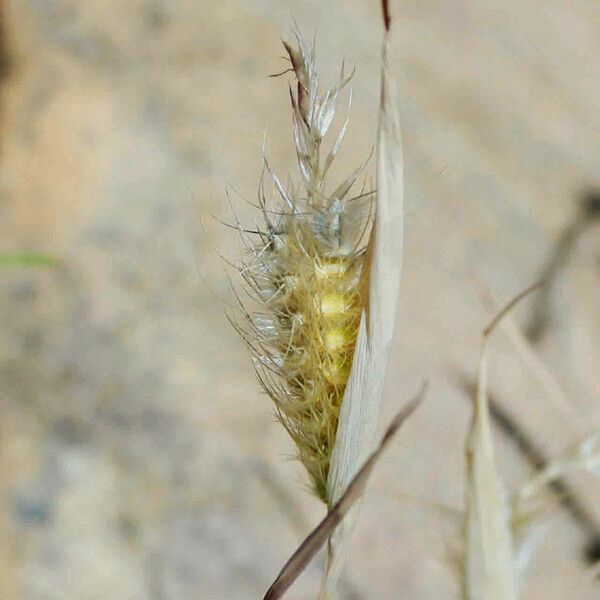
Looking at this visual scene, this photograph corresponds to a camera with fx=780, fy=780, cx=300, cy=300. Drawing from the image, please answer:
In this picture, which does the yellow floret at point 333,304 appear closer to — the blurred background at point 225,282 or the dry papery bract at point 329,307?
the dry papery bract at point 329,307

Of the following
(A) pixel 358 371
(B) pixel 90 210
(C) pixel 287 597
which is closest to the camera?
(A) pixel 358 371

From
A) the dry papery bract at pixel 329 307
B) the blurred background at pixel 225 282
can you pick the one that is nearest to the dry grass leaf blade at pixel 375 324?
the dry papery bract at pixel 329 307

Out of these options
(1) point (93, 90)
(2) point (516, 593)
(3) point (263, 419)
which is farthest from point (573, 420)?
(1) point (93, 90)

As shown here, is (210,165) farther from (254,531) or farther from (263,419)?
(254,531)

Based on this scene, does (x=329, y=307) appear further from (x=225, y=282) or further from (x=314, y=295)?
(x=225, y=282)

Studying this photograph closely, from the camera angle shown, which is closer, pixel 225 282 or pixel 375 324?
pixel 375 324

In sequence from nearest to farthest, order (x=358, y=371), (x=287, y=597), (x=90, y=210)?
(x=358, y=371) < (x=287, y=597) < (x=90, y=210)

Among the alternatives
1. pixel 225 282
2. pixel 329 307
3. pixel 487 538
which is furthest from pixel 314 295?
pixel 225 282

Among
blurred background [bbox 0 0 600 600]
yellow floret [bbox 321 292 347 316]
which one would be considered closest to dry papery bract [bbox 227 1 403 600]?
yellow floret [bbox 321 292 347 316]
